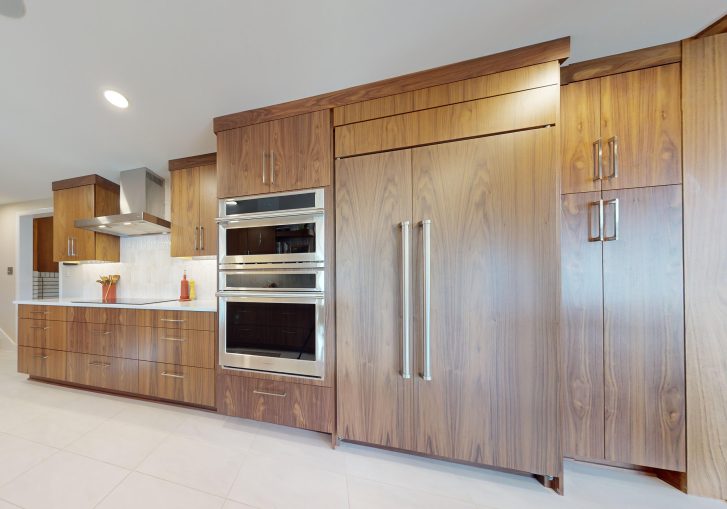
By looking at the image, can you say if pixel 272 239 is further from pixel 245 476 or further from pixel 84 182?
pixel 84 182

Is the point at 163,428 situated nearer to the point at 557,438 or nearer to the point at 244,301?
the point at 244,301

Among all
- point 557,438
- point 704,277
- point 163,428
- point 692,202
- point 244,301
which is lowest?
point 163,428

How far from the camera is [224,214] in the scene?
5.90 feet

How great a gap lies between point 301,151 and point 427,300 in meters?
1.20

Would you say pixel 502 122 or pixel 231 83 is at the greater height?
pixel 231 83

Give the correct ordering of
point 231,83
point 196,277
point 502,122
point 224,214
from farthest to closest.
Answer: point 196,277
point 224,214
point 231,83
point 502,122

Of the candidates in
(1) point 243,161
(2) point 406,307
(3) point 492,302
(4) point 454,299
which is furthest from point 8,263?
(3) point 492,302

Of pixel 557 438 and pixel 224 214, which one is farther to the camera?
pixel 224 214

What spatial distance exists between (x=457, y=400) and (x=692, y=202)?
1506 mm

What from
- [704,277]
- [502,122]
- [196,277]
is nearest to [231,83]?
[502,122]

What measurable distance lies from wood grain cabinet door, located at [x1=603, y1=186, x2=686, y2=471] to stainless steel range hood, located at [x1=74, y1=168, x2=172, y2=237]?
3585mm

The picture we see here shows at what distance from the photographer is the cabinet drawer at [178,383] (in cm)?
189

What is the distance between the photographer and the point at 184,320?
6.44 ft

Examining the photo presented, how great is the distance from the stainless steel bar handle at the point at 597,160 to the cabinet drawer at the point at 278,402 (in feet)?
6.24
